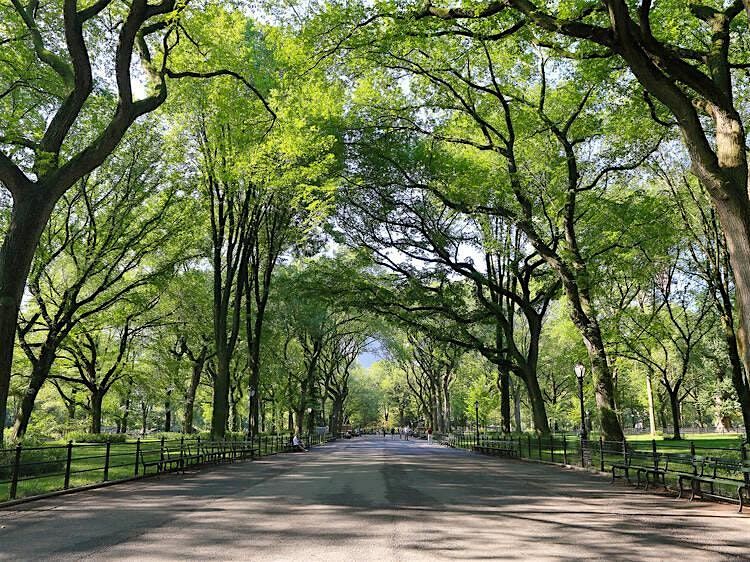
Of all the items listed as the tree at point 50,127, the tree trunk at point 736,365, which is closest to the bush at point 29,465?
the tree at point 50,127

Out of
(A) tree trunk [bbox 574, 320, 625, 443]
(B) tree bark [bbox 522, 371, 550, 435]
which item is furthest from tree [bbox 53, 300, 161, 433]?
(A) tree trunk [bbox 574, 320, 625, 443]

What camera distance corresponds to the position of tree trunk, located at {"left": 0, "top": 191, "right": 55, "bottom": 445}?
11.8 m

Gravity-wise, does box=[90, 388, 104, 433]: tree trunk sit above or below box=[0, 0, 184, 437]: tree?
below

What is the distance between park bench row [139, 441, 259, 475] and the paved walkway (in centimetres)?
372

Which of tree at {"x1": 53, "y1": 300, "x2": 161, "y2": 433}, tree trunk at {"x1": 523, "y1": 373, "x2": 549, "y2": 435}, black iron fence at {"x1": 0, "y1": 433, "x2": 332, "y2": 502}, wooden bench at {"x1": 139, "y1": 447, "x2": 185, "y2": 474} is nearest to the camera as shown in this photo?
black iron fence at {"x1": 0, "y1": 433, "x2": 332, "y2": 502}

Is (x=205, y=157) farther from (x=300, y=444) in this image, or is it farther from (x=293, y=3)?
(x=300, y=444)

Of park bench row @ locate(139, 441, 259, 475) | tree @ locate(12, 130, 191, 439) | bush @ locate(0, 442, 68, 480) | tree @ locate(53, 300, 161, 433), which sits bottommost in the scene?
park bench row @ locate(139, 441, 259, 475)

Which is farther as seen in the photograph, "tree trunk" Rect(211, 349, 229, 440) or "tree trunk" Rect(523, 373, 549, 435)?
"tree trunk" Rect(523, 373, 549, 435)

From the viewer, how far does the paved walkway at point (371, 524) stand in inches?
263

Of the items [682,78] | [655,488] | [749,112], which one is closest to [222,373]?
[655,488]

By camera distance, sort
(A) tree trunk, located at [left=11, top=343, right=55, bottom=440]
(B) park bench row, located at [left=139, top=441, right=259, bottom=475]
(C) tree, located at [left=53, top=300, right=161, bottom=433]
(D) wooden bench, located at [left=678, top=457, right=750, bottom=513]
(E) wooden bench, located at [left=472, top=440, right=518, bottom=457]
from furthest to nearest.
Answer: (C) tree, located at [left=53, top=300, right=161, bottom=433] → (E) wooden bench, located at [left=472, top=440, right=518, bottom=457] → (A) tree trunk, located at [left=11, top=343, right=55, bottom=440] → (B) park bench row, located at [left=139, top=441, right=259, bottom=475] → (D) wooden bench, located at [left=678, top=457, right=750, bottom=513]

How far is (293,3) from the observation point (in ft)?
48.5

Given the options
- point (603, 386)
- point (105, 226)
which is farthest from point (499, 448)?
point (105, 226)

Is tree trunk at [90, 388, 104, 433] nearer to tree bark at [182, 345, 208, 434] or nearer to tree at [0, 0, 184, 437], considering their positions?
tree bark at [182, 345, 208, 434]
